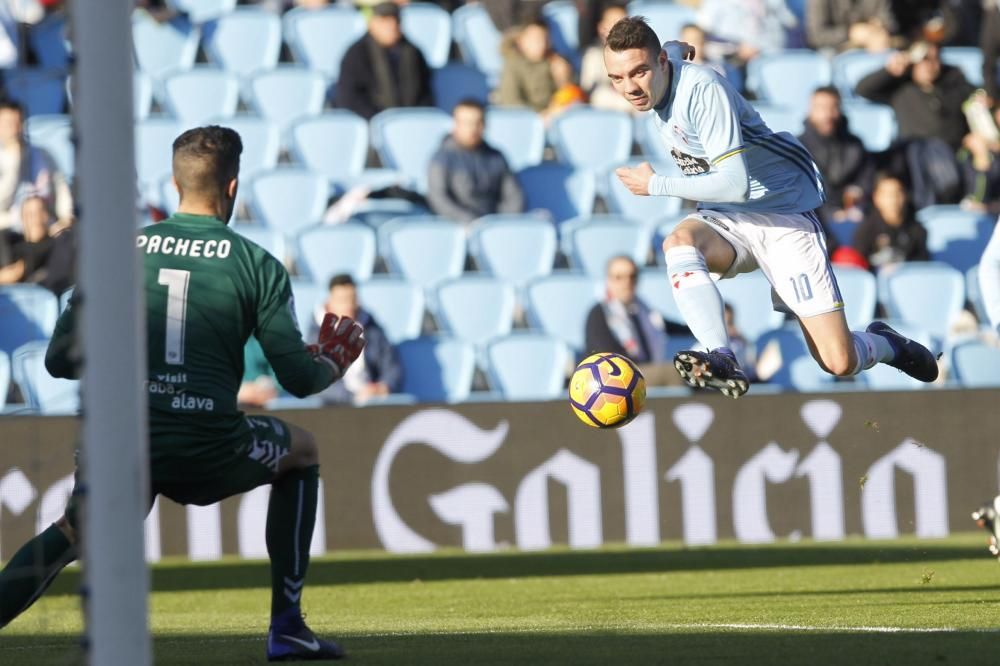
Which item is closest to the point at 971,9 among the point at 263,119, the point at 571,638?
the point at 263,119

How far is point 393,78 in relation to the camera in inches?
617

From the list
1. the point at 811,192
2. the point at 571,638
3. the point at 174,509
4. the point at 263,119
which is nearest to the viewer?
the point at 571,638

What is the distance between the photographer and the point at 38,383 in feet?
41.2

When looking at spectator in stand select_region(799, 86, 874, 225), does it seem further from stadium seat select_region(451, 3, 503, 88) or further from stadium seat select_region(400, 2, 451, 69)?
stadium seat select_region(400, 2, 451, 69)

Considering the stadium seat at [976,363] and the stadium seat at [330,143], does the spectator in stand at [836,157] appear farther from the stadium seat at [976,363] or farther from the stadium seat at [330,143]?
the stadium seat at [330,143]

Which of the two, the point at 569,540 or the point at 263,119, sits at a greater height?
the point at 263,119

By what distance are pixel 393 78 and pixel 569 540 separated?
5206mm

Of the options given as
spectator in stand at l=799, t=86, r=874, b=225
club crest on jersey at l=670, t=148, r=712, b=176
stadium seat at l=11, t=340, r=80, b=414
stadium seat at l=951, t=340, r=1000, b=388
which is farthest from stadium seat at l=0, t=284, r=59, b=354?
stadium seat at l=951, t=340, r=1000, b=388

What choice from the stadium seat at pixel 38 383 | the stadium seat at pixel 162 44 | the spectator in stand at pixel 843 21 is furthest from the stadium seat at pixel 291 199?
the spectator in stand at pixel 843 21

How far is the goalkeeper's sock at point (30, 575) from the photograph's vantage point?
622cm

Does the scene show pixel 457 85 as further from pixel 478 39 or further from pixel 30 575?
pixel 30 575

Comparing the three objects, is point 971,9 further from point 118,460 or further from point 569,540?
point 118,460

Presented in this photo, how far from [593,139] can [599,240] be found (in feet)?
5.04

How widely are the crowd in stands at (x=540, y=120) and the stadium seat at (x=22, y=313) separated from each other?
16cm
